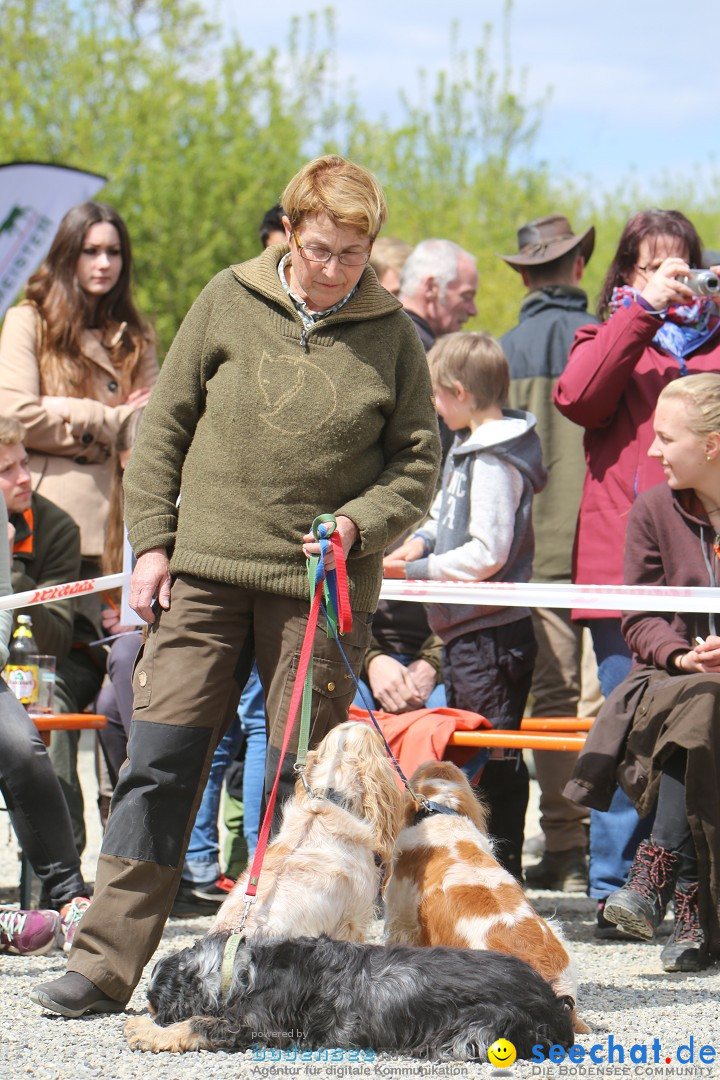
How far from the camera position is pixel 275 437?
3.85 m

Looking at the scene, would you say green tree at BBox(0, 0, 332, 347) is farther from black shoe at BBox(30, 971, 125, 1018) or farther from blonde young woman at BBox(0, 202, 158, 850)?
black shoe at BBox(30, 971, 125, 1018)

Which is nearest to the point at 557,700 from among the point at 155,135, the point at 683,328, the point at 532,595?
the point at 532,595

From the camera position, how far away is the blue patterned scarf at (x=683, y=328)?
5.91 meters

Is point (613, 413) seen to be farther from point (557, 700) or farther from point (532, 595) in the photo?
point (557, 700)

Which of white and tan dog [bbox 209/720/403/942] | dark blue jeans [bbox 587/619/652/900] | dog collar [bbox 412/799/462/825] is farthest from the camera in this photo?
dark blue jeans [bbox 587/619/652/900]

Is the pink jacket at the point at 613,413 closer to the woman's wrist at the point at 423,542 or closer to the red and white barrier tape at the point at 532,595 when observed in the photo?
the red and white barrier tape at the point at 532,595

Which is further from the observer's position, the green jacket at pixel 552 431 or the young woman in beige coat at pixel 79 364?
the green jacket at pixel 552 431

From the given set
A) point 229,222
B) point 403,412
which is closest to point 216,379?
point 403,412

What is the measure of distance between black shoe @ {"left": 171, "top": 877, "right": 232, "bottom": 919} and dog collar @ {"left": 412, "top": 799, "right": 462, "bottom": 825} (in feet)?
6.69

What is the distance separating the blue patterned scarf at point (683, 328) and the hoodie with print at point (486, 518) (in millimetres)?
733

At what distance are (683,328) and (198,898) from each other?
10.9 ft

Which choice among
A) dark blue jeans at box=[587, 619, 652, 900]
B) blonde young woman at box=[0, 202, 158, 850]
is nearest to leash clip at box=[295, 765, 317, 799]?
dark blue jeans at box=[587, 619, 652, 900]

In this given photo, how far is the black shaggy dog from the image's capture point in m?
3.36

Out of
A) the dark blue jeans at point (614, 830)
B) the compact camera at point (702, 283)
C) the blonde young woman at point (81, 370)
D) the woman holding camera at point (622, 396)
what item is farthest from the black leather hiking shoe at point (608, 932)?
the compact camera at point (702, 283)
